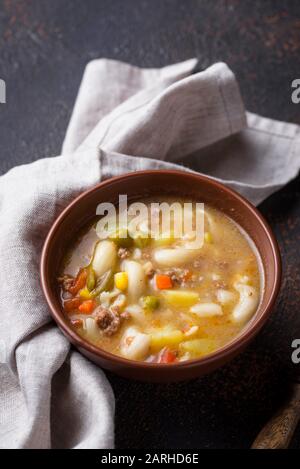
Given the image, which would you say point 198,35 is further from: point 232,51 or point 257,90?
point 257,90

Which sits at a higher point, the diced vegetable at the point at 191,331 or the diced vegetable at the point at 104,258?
the diced vegetable at the point at 104,258

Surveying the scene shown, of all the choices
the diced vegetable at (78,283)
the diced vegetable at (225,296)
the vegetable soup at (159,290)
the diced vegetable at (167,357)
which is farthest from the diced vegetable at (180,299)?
the diced vegetable at (78,283)

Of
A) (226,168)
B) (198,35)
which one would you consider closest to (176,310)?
(226,168)

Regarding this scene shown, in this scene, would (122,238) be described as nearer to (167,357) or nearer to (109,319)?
(109,319)

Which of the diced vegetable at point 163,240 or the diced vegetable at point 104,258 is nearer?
the diced vegetable at point 104,258

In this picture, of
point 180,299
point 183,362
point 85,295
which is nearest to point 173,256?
point 180,299

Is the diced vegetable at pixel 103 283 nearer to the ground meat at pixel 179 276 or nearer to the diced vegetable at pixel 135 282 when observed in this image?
the diced vegetable at pixel 135 282

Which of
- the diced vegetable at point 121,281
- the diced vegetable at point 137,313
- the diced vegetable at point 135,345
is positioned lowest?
the diced vegetable at point 135,345
